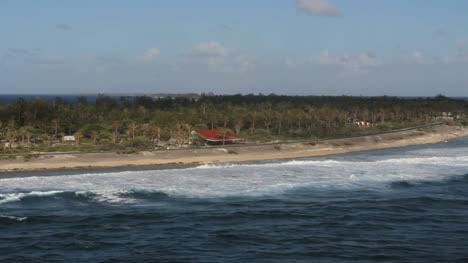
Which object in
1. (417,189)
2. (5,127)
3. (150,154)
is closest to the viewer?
(417,189)

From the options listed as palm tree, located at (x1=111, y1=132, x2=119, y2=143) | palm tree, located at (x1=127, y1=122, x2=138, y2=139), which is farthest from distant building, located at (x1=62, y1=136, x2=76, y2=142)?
palm tree, located at (x1=127, y1=122, x2=138, y2=139)

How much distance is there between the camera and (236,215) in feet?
200

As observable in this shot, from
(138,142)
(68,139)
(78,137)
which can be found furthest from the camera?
(68,139)

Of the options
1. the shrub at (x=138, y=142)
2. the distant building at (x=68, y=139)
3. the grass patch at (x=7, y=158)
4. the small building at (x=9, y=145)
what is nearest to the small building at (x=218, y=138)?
the shrub at (x=138, y=142)

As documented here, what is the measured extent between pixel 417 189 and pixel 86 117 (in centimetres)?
10493

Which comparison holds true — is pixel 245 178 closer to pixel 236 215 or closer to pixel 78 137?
pixel 236 215

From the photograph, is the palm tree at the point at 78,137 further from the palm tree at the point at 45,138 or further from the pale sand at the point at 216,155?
the pale sand at the point at 216,155

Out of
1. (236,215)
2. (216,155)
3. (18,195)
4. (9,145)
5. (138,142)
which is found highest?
(138,142)

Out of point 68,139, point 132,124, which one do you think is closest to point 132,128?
point 132,124

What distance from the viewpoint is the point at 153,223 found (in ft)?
189

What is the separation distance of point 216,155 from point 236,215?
185 ft

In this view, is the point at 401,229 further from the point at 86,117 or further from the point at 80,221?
the point at 86,117

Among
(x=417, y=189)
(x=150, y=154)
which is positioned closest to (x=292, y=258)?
(x=417, y=189)

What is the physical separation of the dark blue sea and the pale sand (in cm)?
712
